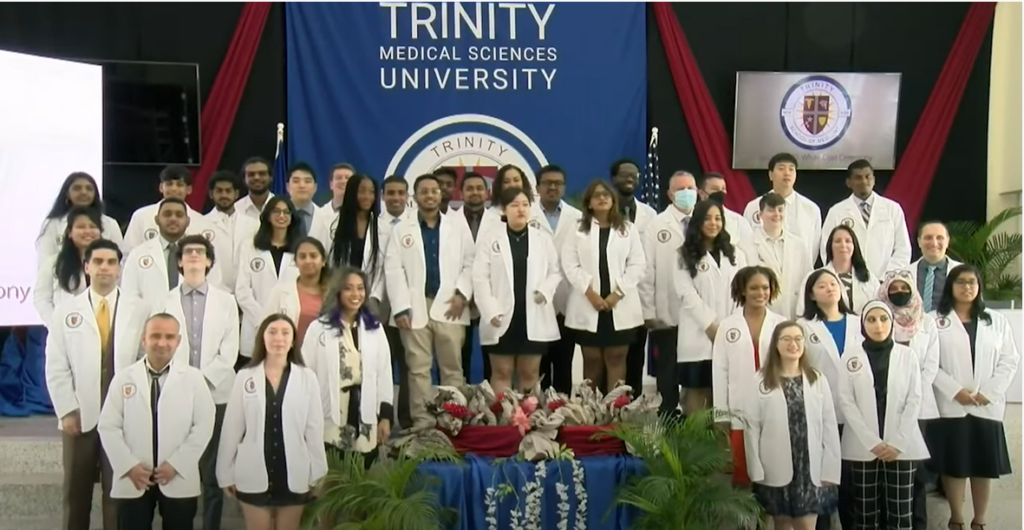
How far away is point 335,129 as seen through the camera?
7918mm

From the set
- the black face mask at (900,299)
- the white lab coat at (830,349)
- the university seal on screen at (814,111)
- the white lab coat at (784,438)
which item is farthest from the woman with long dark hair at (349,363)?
the university seal on screen at (814,111)

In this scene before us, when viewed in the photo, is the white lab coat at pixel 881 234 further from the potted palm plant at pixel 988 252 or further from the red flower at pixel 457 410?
the red flower at pixel 457 410

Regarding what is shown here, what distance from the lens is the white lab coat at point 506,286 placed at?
5.20 meters

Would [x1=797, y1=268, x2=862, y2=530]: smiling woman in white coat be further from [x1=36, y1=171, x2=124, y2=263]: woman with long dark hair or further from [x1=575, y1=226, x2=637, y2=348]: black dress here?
[x1=36, y1=171, x2=124, y2=263]: woman with long dark hair

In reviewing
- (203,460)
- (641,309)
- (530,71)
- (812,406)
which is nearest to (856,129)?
(530,71)

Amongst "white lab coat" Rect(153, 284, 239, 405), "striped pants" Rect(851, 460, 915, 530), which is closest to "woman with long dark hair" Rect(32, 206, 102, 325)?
"white lab coat" Rect(153, 284, 239, 405)

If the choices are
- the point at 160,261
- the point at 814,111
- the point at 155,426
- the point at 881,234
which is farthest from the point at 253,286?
the point at 814,111

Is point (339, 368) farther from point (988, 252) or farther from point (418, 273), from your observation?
point (988, 252)

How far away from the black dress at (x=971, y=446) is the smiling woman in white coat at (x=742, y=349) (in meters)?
1.09

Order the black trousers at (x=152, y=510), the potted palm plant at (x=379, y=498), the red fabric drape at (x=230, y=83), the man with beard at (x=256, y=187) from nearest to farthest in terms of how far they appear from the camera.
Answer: the potted palm plant at (x=379, y=498), the black trousers at (x=152, y=510), the man with beard at (x=256, y=187), the red fabric drape at (x=230, y=83)

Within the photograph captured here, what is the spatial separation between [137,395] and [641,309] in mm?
2627

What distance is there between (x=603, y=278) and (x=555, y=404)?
0.88m

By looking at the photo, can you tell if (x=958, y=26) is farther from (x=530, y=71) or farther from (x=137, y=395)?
(x=137, y=395)

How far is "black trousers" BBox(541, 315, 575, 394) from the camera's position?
551 centimetres
